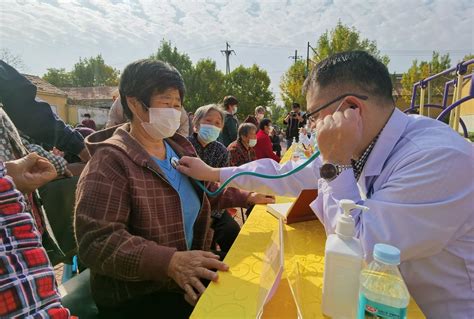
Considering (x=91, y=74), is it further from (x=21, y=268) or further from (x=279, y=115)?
(x=21, y=268)

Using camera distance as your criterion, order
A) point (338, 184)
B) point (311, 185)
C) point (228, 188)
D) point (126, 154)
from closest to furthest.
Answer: point (338, 184), point (126, 154), point (311, 185), point (228, 188)

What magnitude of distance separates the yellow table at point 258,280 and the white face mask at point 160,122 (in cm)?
74

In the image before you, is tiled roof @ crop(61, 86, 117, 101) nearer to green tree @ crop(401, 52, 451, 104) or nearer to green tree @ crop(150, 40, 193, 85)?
green tree @ crop(150, 40, 193, 85)

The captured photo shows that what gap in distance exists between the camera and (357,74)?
1.15 metres

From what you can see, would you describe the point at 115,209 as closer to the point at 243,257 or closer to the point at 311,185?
the point at 243,257

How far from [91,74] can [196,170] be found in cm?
6113

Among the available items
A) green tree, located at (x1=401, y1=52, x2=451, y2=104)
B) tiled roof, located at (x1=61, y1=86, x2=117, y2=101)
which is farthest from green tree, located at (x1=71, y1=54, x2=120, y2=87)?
green tree, located at (x1=401, y1=52, x2=451, y2=104)

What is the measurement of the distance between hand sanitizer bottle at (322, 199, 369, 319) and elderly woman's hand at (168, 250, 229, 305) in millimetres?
475

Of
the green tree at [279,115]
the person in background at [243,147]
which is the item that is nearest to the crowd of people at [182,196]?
the person in background at [243,147]

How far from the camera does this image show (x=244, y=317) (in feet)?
3.00

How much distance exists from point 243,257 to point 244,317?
0.42 meters

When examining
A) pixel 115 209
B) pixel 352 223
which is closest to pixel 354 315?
pixel 352 223

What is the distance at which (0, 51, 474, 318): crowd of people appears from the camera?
0.91 m

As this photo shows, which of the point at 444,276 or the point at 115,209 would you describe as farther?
the point at 115,209
